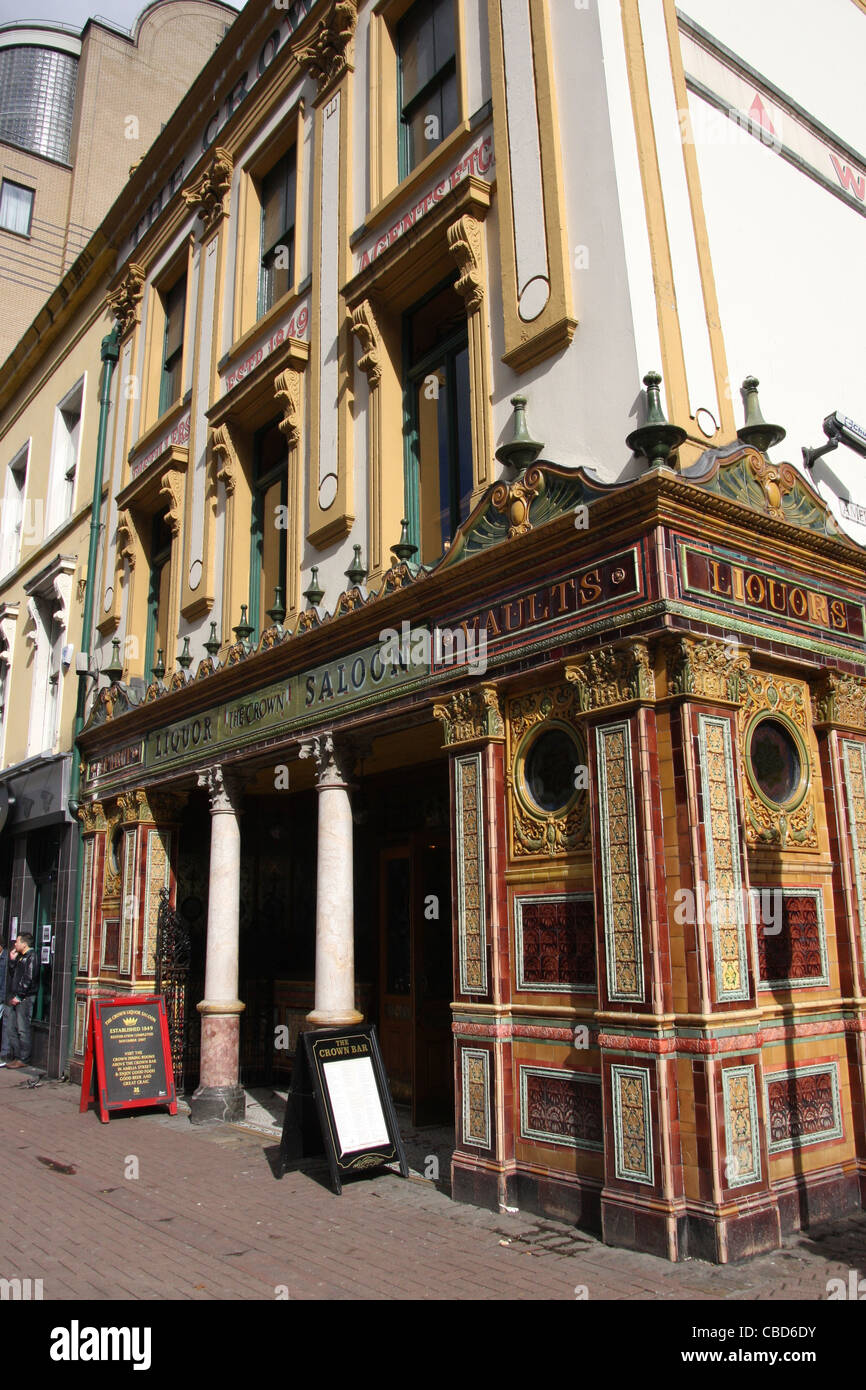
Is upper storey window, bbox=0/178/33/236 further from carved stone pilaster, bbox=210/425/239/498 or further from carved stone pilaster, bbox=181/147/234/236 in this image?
carved stone pilaster, bbox=210/425/239/498

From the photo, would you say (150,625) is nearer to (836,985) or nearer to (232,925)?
(232,925)

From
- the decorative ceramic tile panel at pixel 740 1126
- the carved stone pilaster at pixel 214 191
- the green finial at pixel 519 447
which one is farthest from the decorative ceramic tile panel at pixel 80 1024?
the carved stone pilaster at pixel 214 191

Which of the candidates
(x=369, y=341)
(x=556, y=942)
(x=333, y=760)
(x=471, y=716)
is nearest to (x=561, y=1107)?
(x=556, y=942)

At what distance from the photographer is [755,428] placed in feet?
24.6

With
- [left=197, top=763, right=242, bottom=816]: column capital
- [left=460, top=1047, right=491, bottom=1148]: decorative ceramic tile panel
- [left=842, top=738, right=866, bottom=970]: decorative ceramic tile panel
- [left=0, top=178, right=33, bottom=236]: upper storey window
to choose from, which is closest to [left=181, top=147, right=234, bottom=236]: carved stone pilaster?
[left=197, top=763, right=242, bottom=816]: column capital

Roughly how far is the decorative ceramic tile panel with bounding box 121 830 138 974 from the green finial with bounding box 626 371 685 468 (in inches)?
372

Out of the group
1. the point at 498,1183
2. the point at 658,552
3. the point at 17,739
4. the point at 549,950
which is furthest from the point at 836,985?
the point at 17,739

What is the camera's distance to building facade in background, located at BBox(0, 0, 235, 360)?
27562 millimetres

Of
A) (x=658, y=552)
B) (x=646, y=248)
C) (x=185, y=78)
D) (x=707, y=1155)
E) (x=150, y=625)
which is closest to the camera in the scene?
(x=707, y=1155)

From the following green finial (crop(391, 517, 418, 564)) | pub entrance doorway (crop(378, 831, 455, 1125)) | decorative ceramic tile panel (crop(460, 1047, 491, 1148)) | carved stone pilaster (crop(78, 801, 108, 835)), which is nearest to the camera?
decorative ceramic tile panel (crop(460, 1047, 491, 1148))

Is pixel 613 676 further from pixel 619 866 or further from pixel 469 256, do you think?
pixel 469 256

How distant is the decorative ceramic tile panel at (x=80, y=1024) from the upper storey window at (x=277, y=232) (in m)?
9.77
